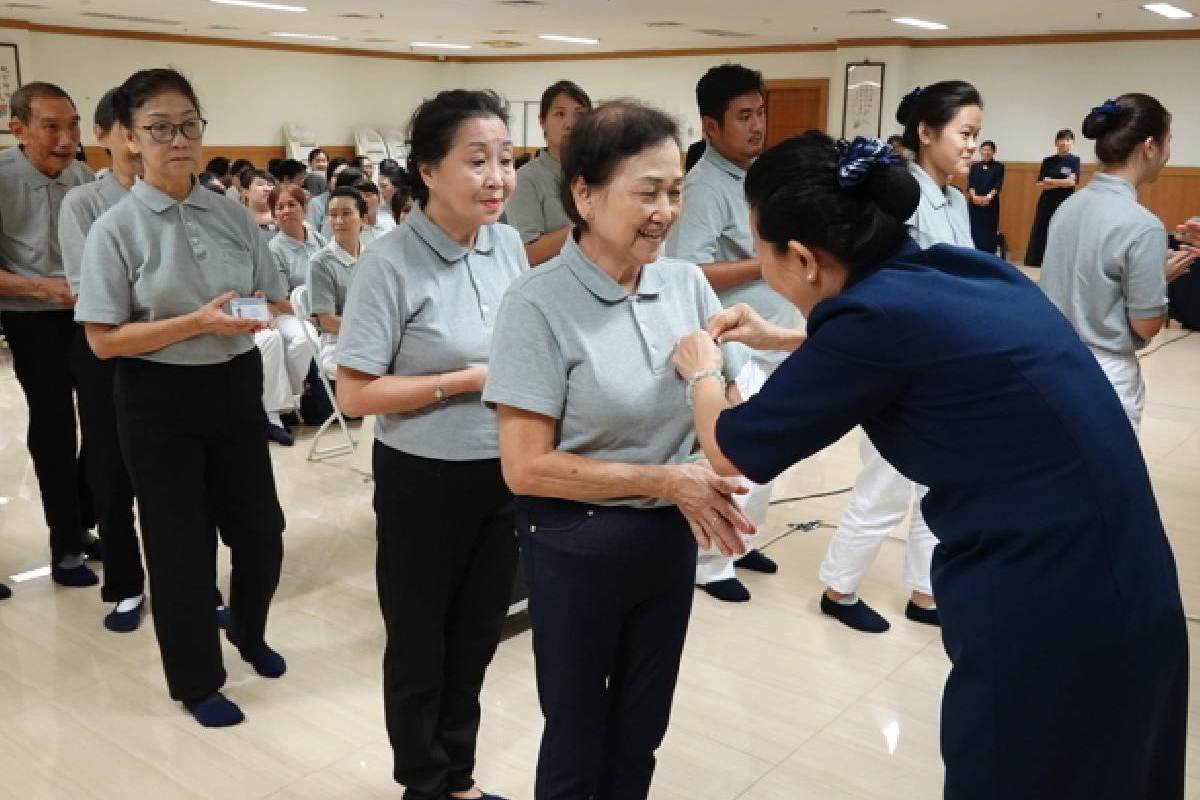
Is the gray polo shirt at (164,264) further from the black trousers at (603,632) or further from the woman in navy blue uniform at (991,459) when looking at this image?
the woman in navy blue uniform at (991,459)

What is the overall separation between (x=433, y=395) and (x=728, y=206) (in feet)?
5.37

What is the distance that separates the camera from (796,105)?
18.0 metres

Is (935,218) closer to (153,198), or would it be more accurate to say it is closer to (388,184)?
(153,198)

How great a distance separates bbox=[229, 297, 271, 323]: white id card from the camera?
271 cm

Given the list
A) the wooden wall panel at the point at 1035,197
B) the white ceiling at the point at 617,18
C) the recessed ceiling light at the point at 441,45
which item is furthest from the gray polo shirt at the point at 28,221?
the recessed ceiling light at the point at 441,45

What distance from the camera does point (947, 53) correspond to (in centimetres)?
1591

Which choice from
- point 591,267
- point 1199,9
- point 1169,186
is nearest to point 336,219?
point 591,267

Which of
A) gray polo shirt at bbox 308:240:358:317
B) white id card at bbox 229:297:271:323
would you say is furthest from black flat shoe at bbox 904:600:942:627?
gray polo shirt at bbox 308:240:358:317

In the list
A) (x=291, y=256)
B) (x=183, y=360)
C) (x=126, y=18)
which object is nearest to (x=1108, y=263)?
(x=183, y=360)

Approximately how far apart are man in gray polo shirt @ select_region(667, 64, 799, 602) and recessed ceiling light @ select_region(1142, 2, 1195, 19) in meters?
9.77

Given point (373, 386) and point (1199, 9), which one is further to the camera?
point (1199, 9)

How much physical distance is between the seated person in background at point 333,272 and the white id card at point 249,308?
7.61 ft

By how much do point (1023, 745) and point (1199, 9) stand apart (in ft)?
40.7

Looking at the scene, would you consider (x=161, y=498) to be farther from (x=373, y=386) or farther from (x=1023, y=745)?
(x=1023, y=745)
